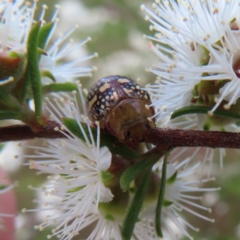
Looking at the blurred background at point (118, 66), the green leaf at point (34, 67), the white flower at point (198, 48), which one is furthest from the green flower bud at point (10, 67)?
the blurred background at point (118, 66)

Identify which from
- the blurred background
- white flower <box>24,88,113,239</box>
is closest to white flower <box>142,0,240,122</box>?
white flower <box>24,88,113,239</box>

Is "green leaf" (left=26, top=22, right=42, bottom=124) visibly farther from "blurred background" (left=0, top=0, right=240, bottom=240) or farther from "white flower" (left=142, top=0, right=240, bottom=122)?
"blurred background" (left=0, top=0, right=240, bottom=240)

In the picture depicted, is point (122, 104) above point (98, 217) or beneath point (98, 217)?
above

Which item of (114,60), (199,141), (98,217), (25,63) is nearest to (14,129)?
(25,63)

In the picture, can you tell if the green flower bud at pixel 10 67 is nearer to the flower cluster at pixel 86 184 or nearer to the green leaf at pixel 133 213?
the flower cluster at pixel 86 184

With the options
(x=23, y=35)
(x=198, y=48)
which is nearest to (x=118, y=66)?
(x=23, y=35)

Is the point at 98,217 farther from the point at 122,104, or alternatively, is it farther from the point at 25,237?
the point at 25,237

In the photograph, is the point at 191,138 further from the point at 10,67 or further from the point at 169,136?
the point at 10,67
